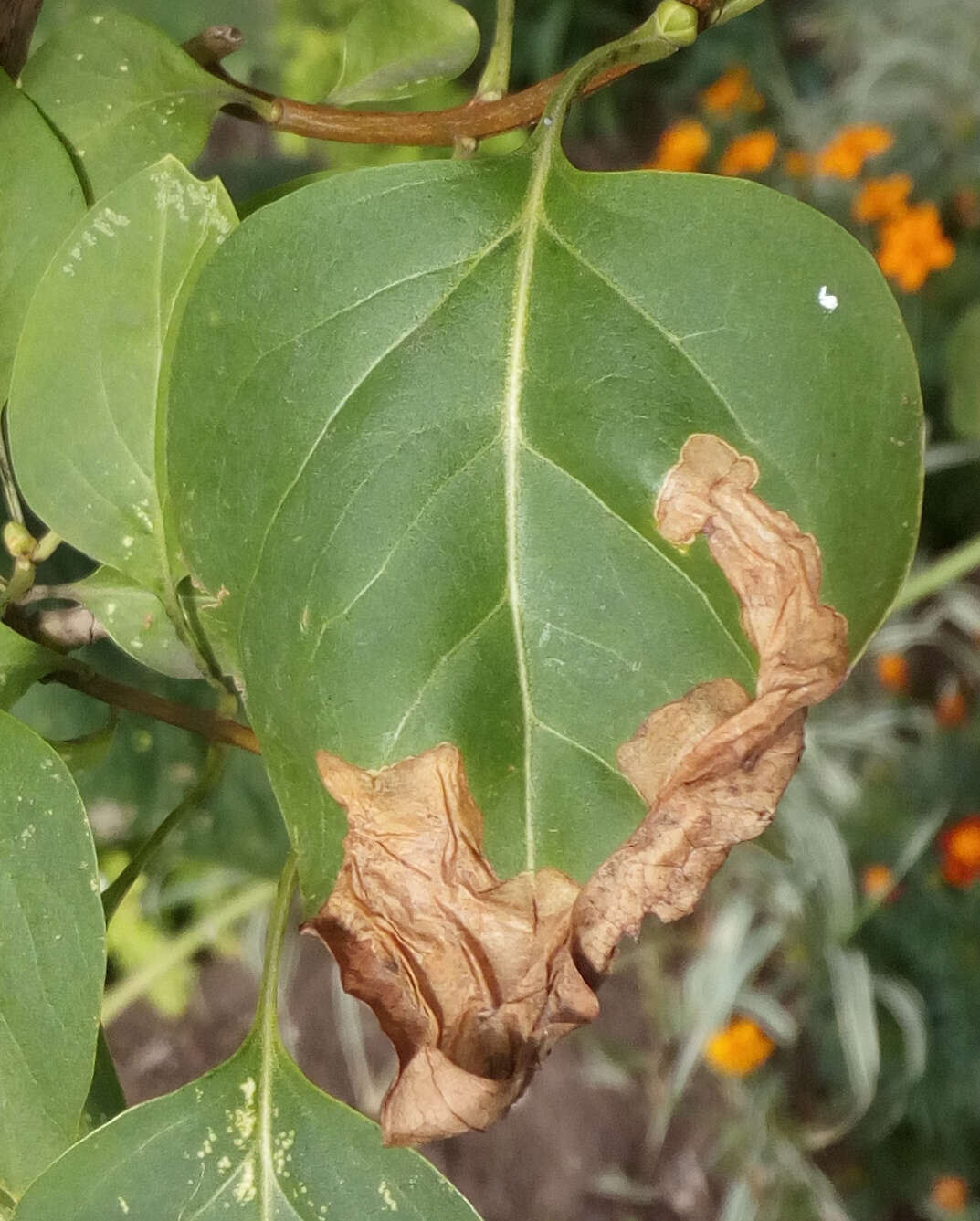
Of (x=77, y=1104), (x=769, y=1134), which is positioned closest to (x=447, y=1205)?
(x=77, y=1104)

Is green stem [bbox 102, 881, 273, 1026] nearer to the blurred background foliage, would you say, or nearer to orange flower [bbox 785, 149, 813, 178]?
the blurred background foliage

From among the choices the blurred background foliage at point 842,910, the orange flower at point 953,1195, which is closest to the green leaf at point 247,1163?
the blurred background foliage at point 842,910

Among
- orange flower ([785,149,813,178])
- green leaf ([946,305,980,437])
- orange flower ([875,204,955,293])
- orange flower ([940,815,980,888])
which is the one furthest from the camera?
orange flower ([785,149,813,178])

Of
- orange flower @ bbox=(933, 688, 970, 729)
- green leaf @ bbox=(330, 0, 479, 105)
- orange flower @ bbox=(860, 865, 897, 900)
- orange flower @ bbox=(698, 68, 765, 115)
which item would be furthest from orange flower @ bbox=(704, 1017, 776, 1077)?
orange flower @ bbox=(698, 68, 765, 115)

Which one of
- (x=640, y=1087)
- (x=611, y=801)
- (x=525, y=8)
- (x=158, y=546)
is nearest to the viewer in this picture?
(x=611, y=801)

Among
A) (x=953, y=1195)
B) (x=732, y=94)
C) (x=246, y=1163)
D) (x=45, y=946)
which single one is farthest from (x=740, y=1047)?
(x=732, y=94)

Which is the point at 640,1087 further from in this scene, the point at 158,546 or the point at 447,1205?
the point at 158,546
